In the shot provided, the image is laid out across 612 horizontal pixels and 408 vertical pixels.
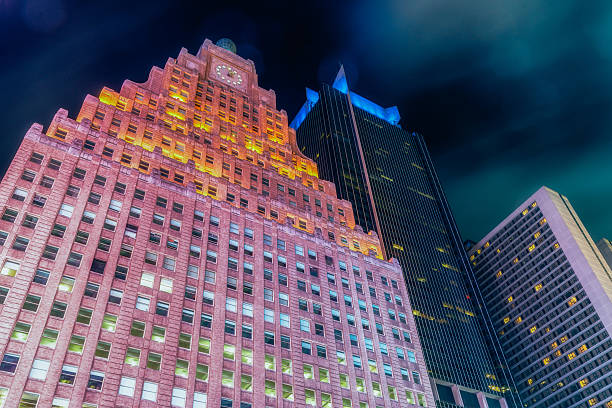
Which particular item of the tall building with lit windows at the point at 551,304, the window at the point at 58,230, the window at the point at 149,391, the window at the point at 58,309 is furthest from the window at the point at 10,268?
the tall building with lit windows at the point at 551,304

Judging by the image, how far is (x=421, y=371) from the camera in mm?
84625

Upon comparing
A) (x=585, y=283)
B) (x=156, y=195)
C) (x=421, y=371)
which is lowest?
Answer: (x=421, y=371)

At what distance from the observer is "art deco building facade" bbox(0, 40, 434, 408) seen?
57.2 m

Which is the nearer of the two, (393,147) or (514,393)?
(514,393)

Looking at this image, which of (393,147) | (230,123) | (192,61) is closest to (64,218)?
(230,123)

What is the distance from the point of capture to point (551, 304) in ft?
Answer: 551

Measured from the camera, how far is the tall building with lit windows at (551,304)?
151 metres

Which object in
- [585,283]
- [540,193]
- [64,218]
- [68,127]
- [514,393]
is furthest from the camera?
[540,193]

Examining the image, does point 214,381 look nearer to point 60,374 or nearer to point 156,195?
point 60,374

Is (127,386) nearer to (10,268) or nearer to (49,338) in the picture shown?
(49,338)

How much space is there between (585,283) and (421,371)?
101 metres

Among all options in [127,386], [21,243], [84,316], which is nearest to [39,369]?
[84,316]

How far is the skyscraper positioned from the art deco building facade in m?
42.7

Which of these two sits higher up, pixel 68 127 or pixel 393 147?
pixel 393 147
